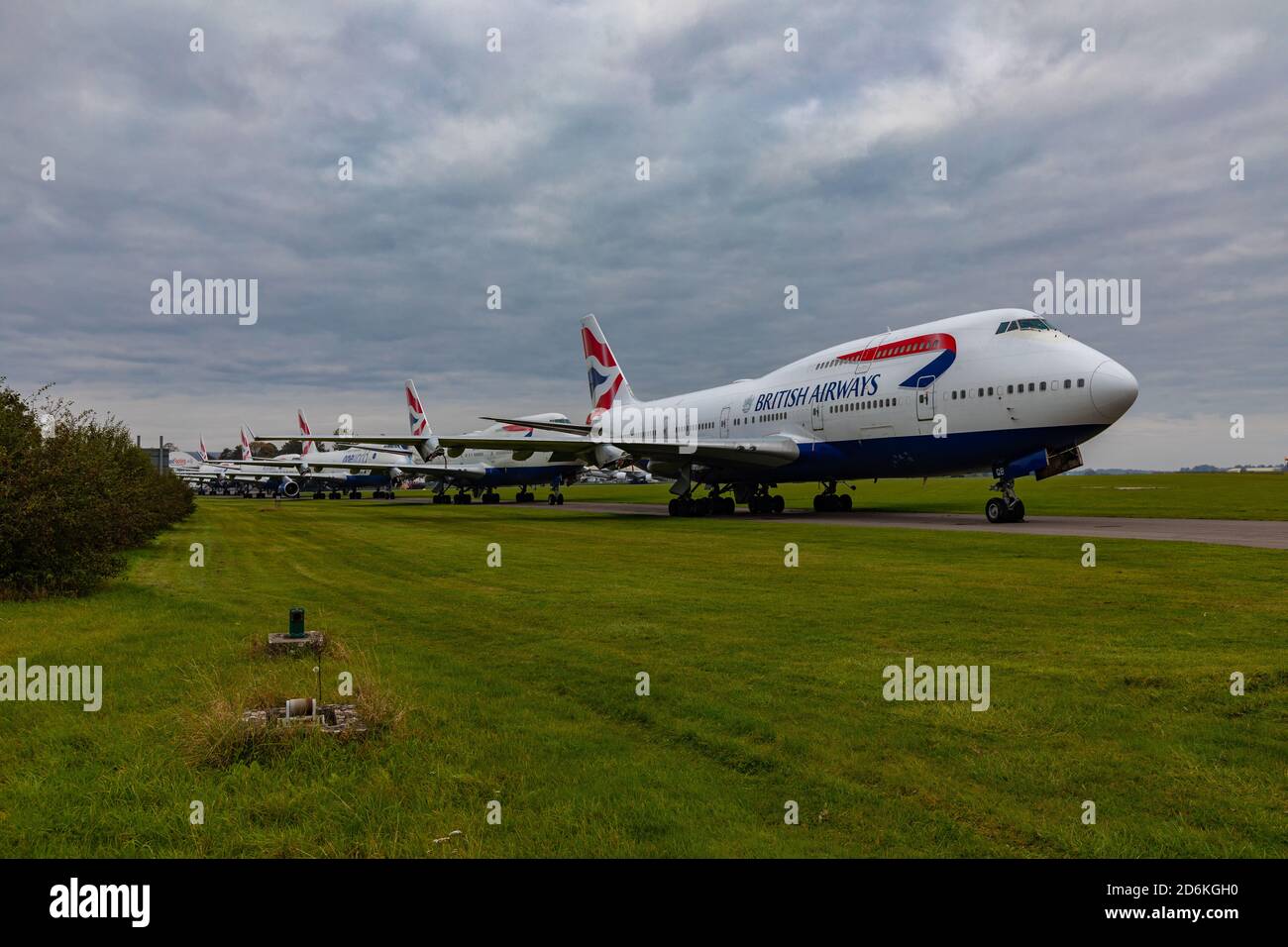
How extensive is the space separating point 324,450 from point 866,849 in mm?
Result: 106111

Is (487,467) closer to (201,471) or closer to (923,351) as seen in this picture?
(923,351)

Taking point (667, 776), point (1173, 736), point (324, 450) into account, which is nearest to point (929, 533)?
point (1173, 736)

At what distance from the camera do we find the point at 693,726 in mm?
6555

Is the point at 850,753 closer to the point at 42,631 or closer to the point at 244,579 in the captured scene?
the point at 42,631

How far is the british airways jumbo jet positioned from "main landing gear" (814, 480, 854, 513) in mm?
79

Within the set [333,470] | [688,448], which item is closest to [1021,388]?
[688,448]

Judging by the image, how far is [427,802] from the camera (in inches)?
202

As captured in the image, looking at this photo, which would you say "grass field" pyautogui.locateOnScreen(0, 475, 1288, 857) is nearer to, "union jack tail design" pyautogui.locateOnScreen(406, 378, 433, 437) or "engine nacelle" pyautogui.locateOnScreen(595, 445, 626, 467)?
"engine nacelle" pyautogui.locateOnScreen(595, 445, 626, 467)

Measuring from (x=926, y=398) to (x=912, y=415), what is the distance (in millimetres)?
931

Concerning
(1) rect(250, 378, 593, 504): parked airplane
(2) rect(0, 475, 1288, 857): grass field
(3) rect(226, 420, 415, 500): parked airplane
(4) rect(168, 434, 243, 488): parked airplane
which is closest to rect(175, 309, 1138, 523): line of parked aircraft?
(1) rect(250, 378, 593, 504): parked airplane

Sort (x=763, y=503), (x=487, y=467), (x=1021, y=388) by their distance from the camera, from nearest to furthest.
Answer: (x=1021, y=388)
(x=763, y=503)
(x=487, y=467)

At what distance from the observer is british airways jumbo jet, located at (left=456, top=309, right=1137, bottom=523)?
2586 centimetres
